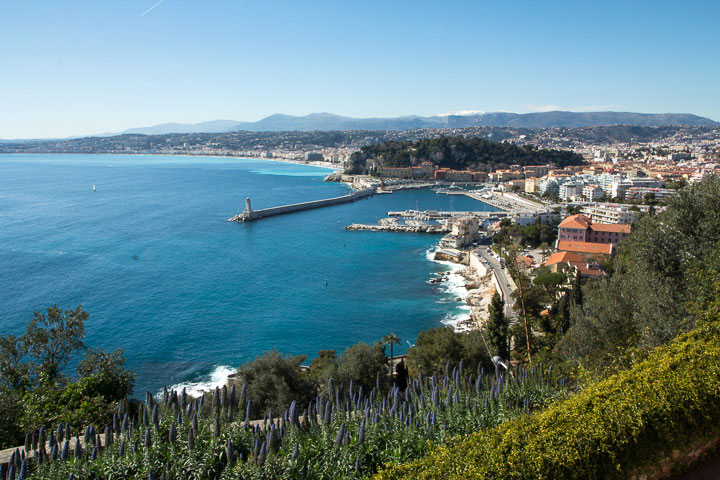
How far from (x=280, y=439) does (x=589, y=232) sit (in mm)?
25008

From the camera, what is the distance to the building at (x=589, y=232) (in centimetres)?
2488

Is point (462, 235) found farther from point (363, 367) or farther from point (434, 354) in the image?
point (363, 367)

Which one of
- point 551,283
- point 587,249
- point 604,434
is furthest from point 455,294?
point 604,434

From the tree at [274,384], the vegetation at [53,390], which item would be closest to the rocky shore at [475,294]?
the tree at [274,384]

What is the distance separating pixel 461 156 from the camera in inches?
3004

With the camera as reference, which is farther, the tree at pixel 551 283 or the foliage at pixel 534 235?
the foliage at pixel 534 235

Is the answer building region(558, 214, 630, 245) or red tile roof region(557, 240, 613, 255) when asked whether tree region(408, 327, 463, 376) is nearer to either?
red tile roof region(557, 240, 613, 255)

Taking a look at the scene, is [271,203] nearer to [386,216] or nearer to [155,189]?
[386,216]

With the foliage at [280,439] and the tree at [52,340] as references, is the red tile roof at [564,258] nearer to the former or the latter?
the foliage at [280,439]

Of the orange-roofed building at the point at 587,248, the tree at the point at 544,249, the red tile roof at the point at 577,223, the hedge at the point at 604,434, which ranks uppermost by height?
the hedge at the point at 604,434

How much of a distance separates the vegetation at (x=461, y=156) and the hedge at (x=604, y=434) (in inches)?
2762

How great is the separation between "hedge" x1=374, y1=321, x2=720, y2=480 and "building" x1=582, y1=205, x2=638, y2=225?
92.2 feet

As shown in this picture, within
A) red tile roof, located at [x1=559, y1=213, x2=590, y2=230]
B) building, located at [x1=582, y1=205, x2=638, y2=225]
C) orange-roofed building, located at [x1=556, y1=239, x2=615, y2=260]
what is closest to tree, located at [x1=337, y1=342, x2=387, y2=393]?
orange-roofed building, located at [x1=556, y1=239, x2=615, y2=260]

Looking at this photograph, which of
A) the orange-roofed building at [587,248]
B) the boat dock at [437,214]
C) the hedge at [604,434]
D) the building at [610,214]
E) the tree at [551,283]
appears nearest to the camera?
the hedge at [604,434]
